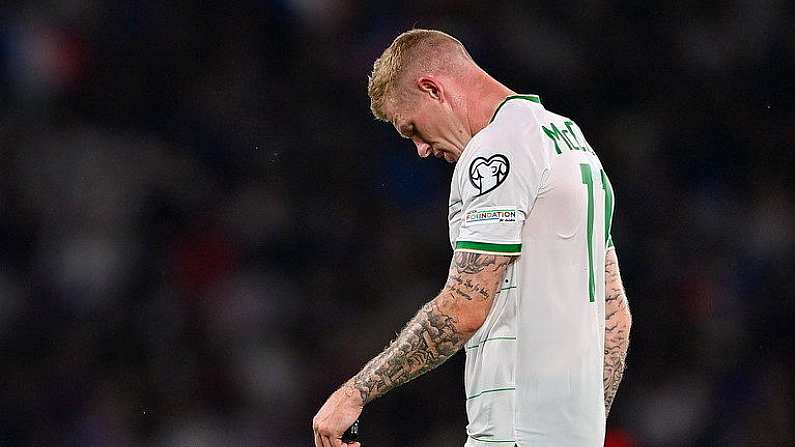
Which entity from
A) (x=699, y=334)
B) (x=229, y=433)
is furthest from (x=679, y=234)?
(x=229, y=433)

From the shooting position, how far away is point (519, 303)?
6.88 feet

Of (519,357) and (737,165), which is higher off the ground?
(737,165)

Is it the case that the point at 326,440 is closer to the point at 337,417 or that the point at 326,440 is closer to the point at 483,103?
the point at 337,417

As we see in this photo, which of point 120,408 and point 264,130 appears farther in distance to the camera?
point 264,130

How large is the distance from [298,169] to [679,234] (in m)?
1.94

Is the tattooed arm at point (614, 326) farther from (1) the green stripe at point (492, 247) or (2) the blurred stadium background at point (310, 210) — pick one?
(2) the blurred stadium background at point (310, 210)

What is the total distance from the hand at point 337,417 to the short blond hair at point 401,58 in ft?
2.31

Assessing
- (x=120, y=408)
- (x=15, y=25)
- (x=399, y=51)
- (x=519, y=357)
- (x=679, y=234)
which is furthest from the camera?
(x=679, y=234)

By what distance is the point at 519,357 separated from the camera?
6.93ft

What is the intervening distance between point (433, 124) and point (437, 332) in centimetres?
54

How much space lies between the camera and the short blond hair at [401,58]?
238cm

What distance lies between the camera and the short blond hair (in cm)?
238

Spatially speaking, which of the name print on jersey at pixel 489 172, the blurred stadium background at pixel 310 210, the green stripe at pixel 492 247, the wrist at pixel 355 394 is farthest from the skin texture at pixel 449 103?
the blurred stadium background at pixel 310 210

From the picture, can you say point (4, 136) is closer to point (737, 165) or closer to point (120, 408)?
point (120, 408)
